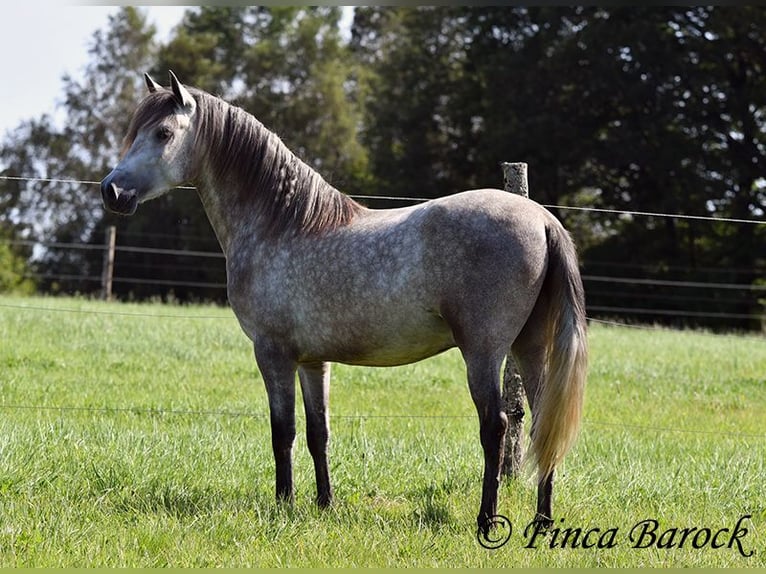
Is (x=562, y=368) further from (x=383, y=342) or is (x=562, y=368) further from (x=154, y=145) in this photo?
(x=154, y=145)

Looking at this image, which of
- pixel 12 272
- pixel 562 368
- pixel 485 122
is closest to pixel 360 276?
pixel 562 368

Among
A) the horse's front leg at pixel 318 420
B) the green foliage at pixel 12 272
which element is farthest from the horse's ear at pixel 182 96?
the green foliage at pixel 12 272

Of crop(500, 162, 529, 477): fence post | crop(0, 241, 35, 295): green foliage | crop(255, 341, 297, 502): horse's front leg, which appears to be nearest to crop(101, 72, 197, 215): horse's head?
crop(255, 341, 297, 502): horse's front leg

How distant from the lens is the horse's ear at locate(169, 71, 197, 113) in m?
4.71

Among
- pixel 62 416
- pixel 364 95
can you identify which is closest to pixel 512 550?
pixel 62 416

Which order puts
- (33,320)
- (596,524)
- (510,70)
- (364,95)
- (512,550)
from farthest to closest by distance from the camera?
1. (364,95)
2. (510,70)
3. (33,320)
4. (596,524)
5. (512,550)

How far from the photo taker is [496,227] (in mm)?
4277

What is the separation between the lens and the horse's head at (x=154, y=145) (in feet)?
15.5

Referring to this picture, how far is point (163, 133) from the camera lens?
4.79m

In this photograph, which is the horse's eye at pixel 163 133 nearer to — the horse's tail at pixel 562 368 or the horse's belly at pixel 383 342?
the horse's belly at pixel 383 342

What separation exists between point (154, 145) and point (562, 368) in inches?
100

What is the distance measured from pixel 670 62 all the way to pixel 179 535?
23618mm

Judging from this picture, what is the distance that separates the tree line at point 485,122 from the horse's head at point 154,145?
16668mm

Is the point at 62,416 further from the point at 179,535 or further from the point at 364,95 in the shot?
the point at 364,95
